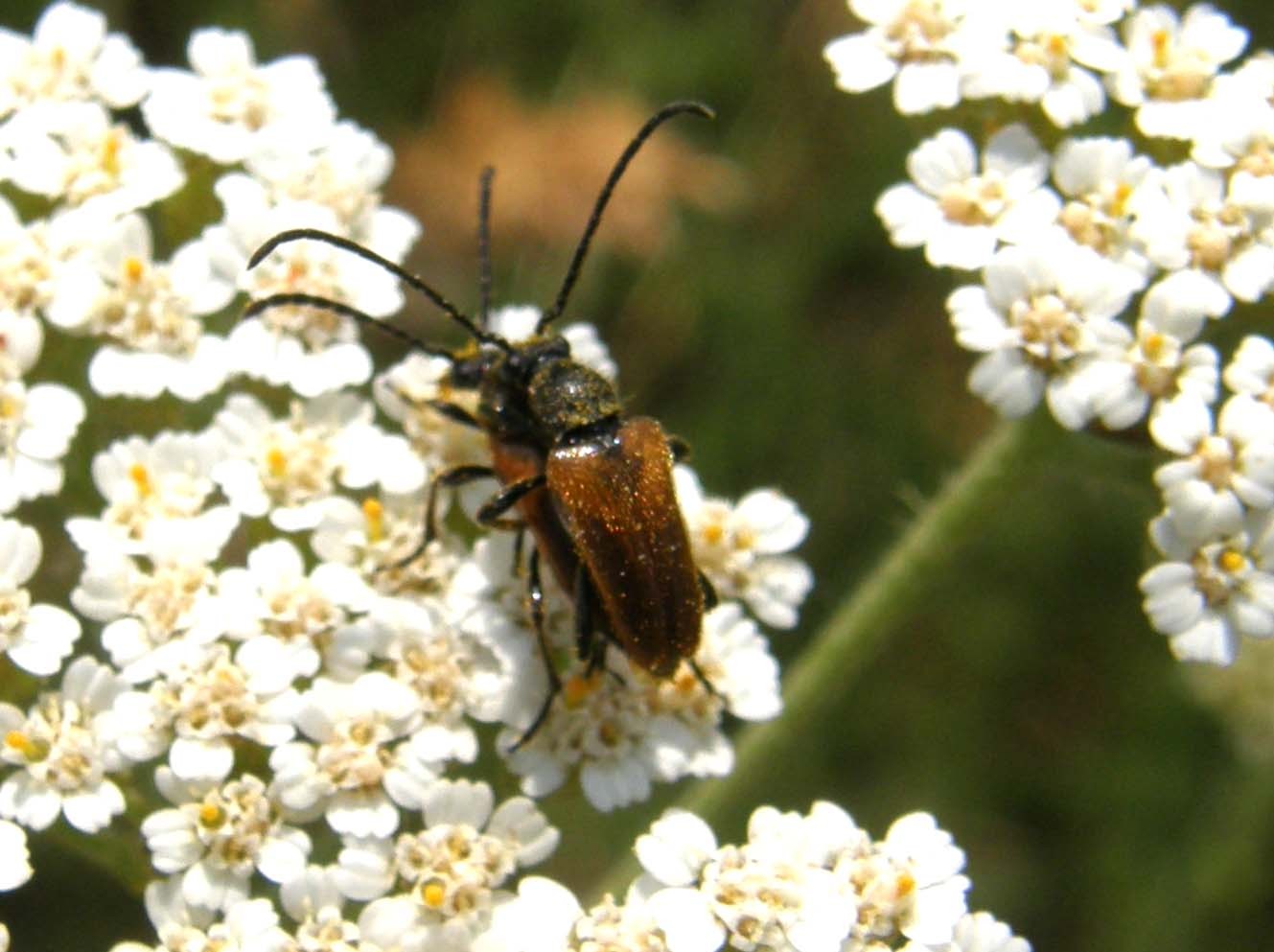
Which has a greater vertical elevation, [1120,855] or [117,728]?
[117,728]

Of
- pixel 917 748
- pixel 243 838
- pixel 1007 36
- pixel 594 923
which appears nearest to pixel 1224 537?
pixel 1007 36

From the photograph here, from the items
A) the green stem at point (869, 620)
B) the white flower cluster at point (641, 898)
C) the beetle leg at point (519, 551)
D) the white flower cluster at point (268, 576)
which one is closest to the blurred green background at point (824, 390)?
the green stem at point (869, 620)

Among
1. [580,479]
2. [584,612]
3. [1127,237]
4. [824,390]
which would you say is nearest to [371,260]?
[580,479]

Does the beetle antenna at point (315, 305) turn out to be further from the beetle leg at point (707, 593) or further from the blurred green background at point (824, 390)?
the blurred green background at point (824, 390)

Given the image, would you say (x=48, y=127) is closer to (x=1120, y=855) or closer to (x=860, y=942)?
(x=860, y=942)

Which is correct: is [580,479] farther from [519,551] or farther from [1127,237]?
[1127,237]

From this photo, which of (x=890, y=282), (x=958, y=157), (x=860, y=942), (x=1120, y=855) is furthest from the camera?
(x=890, y=282)

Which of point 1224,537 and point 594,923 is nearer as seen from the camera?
point 594,923
